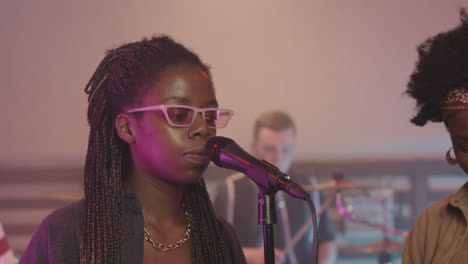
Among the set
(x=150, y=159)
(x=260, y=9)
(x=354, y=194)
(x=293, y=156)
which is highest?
(x=260, y=9)

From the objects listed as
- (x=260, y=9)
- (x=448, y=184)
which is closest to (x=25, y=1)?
(x=260, y=9)

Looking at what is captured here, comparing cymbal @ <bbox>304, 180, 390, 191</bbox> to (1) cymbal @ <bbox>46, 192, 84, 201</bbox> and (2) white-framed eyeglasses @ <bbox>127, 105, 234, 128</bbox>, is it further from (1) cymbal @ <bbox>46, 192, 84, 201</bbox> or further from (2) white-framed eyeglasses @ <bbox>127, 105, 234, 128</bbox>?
(2) white-framed eyeglasses @ <bbox>127, 105, 234, 128</bbox>

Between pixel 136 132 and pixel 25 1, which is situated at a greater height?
pixel 25 1

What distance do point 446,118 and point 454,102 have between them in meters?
0.06

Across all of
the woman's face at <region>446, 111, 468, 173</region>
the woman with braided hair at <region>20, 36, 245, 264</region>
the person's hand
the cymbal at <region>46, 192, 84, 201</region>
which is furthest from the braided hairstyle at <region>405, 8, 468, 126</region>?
the cymbal at <region>46, 192, 84, 201</region>

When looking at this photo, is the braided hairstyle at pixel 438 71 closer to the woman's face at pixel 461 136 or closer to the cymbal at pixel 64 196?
the woman's face at pixel 461 136

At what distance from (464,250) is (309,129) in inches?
79.3

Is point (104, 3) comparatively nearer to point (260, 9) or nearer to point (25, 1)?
point (25, 1)

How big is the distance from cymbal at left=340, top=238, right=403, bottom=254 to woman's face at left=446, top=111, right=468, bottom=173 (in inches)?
81.8

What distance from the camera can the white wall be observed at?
3629mm

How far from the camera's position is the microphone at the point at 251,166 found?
1420 mm

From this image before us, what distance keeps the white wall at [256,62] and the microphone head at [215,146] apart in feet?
6.78

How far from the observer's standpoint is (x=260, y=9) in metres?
3.81

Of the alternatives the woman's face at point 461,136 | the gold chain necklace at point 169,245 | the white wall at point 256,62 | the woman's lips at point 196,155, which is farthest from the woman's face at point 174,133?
the white wall at point 256,62
